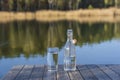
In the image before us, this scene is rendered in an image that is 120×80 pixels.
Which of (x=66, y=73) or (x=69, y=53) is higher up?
(x=69, y=53)

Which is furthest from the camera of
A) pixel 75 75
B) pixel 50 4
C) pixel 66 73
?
pixel 50 4

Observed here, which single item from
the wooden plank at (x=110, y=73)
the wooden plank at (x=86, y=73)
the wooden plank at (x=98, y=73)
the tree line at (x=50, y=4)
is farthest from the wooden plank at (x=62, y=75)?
the tree line at (x=50, y=4)

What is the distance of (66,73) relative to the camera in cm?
328

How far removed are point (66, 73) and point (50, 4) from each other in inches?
1657

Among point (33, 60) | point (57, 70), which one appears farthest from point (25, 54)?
point (57, 70)

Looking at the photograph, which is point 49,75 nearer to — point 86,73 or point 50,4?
point 86,73

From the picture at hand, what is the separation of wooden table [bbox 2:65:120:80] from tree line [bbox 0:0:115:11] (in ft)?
134

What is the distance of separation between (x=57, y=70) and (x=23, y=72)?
29 cm

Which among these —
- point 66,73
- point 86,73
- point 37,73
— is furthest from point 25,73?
point 86,73

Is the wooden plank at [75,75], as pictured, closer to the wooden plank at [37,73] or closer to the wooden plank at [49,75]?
the wooden plank at [49,75]

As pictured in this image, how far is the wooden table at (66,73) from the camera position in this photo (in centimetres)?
306

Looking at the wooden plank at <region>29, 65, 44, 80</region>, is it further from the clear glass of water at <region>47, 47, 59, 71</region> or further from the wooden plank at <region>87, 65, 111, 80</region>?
the wooden plank at <region>87, 65, 111, 80</region>

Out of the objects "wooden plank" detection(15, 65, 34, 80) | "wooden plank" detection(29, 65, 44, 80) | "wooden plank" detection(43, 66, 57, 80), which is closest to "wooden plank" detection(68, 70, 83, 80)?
"wooden plank" detection(43, 66, 57, 80)

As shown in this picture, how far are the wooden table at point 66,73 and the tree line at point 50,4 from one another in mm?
40825
